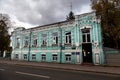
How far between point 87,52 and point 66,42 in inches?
169

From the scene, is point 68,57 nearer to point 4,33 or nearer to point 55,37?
point 55,37

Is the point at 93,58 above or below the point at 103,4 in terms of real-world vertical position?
below

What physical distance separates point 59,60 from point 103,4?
1357cm

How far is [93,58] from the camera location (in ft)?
Answer: 67.5

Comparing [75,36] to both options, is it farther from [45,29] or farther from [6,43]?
[6,43]

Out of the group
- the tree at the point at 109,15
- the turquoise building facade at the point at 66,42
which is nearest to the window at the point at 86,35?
the turquoise building facade at the point at 66,42

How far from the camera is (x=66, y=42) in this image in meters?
24.3

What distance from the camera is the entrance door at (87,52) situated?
2132 cm

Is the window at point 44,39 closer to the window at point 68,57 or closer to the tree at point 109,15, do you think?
the window at point 68,57

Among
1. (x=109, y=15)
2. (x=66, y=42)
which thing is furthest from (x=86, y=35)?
(x=109, y=15)

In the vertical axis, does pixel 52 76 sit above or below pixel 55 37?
below

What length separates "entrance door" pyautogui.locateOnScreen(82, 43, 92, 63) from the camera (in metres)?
21.3

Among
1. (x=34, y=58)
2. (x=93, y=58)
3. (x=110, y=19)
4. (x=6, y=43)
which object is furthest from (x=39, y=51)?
(x=6, y=43)

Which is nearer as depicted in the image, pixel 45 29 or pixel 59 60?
pixel 59 60
